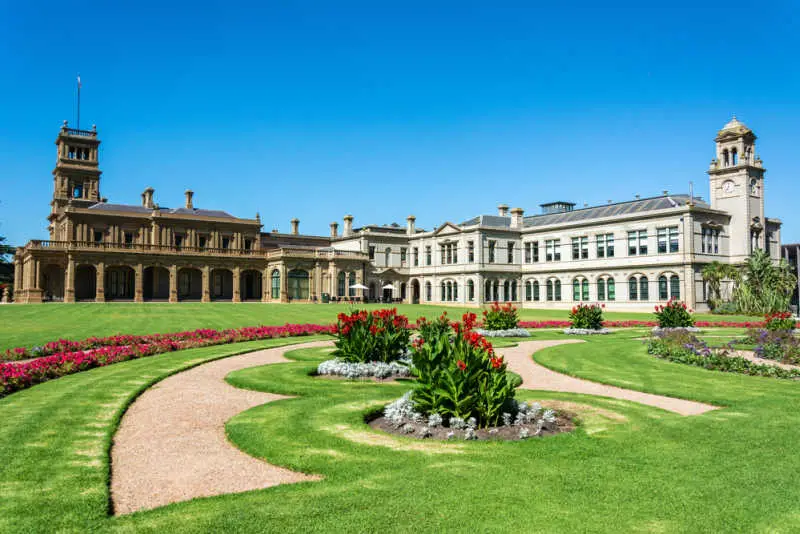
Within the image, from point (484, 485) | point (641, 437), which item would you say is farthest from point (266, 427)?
point (641, 437)

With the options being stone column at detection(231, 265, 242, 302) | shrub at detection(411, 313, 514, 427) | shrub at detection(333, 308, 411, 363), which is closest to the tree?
shrub at detection(333, 308, 411, 363)

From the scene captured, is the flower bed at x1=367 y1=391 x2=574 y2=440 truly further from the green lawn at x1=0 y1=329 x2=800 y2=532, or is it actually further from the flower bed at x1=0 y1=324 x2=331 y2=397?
the flower bed at x1=0 y1=324 x2=331 y2=397

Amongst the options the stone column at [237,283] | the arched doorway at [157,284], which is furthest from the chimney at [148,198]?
the stone column at [237,283]

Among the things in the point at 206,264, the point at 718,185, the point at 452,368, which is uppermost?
the point at 718,185

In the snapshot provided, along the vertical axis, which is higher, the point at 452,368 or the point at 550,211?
the point at 550,211

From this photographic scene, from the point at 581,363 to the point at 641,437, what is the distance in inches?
328

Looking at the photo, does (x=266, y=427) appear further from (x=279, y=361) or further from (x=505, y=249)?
(x=505, y=249)

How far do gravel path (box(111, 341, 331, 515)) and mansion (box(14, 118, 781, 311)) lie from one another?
145ft

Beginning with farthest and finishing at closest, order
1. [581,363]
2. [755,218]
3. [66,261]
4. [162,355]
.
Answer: [66,261] < [755,218] < [162,355] < [581,363]

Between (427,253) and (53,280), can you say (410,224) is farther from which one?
(53,280)

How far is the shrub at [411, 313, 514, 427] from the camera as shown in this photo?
8484 millimetres

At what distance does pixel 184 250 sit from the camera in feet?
191

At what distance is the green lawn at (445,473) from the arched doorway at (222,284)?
52.5 m

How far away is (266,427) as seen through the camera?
28.7ft
